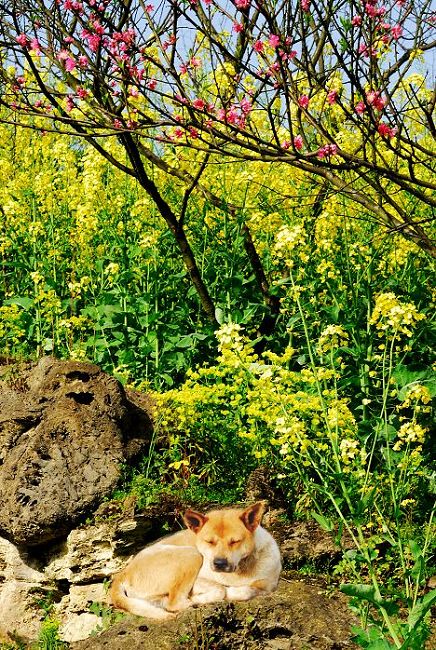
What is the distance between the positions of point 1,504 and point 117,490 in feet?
2.11

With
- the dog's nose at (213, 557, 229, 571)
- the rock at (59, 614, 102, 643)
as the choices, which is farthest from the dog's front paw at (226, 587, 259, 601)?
the rock at (59, 614, 102, 643)

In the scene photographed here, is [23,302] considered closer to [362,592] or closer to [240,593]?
[240,593]

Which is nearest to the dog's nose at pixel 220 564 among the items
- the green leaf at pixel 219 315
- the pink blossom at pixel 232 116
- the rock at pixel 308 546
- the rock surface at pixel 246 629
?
the rock surface at pixel 246 629

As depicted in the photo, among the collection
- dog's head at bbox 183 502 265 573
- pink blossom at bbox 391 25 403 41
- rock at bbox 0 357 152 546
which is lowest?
dog's head at bbox 183 502 265 573

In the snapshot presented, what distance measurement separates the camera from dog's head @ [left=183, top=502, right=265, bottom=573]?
15.1ft

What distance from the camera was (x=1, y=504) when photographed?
5207 mm

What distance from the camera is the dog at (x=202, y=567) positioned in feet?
14.8

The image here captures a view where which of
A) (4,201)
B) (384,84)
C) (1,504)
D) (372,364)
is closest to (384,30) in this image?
(384,84)

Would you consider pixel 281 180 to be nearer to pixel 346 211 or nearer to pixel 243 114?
pixel 346 211

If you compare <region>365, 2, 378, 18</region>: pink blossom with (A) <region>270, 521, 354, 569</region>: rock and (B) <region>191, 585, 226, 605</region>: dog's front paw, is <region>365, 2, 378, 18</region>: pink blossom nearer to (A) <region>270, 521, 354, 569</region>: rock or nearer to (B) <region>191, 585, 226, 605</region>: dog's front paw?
(A) <region>270, 521, 354, 569</region>: rock

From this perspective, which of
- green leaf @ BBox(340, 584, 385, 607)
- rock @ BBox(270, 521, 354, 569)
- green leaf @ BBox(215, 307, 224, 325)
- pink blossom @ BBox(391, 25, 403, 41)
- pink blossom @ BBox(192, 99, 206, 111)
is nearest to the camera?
green leaf @ BBox(340, 584, 385, 607)

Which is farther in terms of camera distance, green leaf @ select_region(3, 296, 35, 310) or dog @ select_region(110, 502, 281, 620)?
green leaf @ select_region(3, 296, 35, 310)

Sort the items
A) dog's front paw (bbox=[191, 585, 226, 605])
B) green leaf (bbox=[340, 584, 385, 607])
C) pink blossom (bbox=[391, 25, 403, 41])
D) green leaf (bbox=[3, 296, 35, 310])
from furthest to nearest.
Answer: green leaf (bbox=[3, 296, 35, 310]), dog's front paw (bbox=[191, 585, 226, 605]), pink blossom (bbox=[391, 25, 403, 41]), green leaf (bbox=[340, 584, 385, 607])

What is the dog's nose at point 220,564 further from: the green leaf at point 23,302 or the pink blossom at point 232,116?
the green leaf at point 23,302
